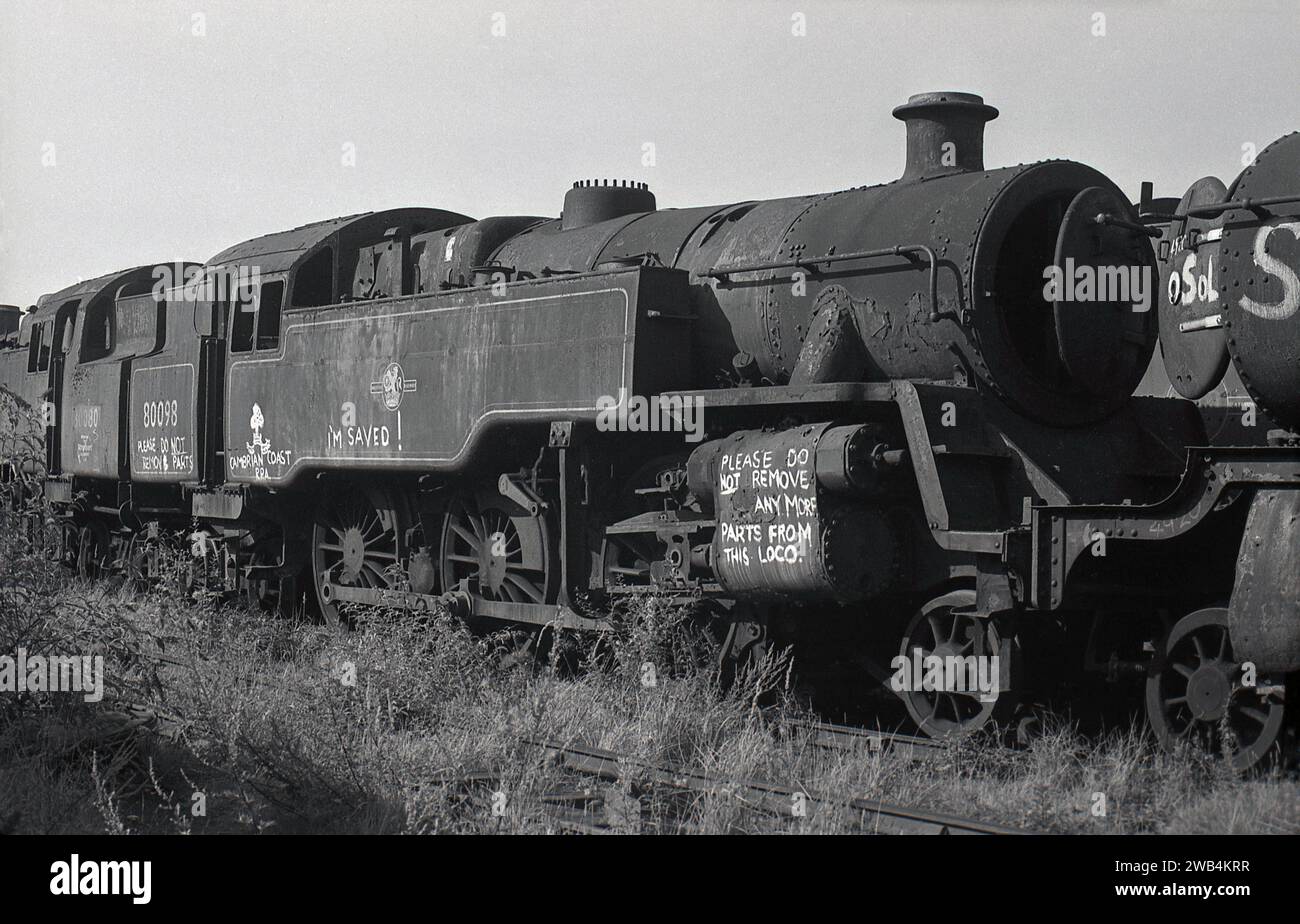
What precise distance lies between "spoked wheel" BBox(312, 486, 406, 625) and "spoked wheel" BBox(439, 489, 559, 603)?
43 centimetres

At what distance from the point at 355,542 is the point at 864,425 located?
15.0 feet

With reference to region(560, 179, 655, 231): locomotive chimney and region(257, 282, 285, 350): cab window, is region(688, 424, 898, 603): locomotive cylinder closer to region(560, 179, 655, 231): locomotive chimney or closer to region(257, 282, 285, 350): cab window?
region(560, 179, 655, 231): locomotive chimney

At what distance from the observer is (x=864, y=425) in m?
6.47

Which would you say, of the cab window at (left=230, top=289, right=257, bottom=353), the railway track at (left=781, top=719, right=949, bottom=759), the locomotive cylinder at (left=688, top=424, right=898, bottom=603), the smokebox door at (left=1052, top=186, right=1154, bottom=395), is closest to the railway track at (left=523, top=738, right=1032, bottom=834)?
the railway track at (left=781, top=719, right=949, bottom=759)

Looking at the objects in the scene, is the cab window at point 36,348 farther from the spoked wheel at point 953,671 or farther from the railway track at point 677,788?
the spoked wheel at point 953,671

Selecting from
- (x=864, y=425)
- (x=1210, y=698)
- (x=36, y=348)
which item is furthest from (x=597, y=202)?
(x=36, y=348)

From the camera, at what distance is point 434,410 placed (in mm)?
8445

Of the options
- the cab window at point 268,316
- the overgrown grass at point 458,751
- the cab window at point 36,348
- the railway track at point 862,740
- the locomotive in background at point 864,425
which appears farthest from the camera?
the cab window at point 36,348

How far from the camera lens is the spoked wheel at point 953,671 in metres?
6.25

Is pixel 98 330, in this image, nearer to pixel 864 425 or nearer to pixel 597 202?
pixel 597 202

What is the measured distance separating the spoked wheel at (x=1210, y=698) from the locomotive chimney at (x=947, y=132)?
2737 millimetres

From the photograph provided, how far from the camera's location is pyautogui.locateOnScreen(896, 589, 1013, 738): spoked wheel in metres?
6.25

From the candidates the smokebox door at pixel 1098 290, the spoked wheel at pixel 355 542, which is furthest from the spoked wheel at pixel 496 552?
the smokebox door at pixel 1098 290

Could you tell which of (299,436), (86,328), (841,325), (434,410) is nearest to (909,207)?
(841,325)
